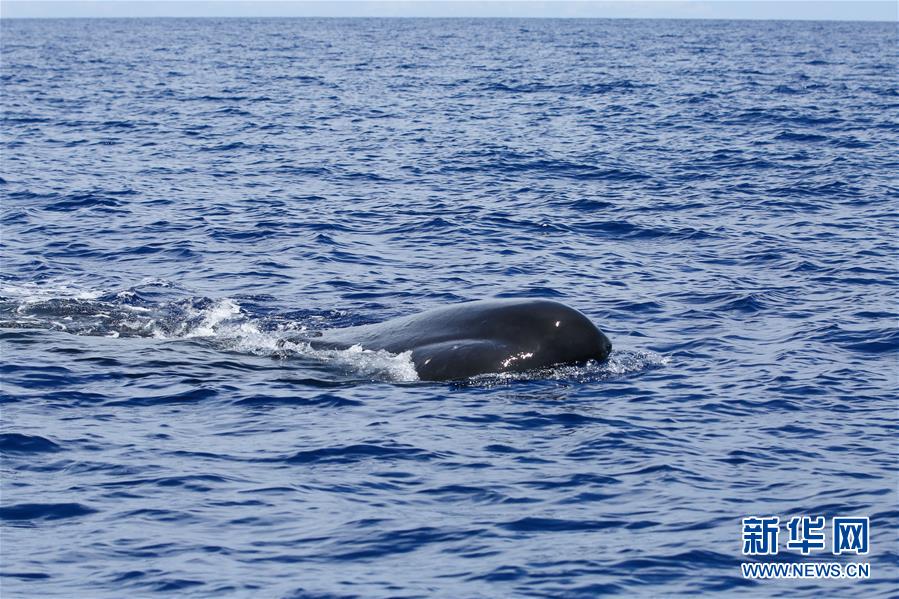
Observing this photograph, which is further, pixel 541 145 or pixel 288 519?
pixel 541 145

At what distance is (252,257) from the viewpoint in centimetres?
2641

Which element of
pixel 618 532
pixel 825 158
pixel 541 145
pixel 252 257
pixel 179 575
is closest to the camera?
pixel 179 575

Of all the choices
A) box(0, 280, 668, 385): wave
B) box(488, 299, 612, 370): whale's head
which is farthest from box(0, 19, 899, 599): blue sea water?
box(488, 299, 612, 370): whale's head

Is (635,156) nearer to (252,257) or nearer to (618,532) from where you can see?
(252,257)

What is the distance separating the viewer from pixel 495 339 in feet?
58.0

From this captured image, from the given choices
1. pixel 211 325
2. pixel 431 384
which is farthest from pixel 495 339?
pixel 211 325

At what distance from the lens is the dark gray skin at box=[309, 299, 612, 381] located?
17.5 meters

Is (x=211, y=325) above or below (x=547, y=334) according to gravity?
below

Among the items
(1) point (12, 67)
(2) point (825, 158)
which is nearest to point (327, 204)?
(2) point (825, 158)

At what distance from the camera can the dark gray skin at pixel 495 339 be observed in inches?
688

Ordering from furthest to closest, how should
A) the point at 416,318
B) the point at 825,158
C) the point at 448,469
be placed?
the point at 825,158
the point at 416,318
the point at 448,469

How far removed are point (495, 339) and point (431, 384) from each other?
115 cm

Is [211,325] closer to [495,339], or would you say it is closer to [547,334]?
[495,339]

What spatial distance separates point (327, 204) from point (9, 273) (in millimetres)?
10012
